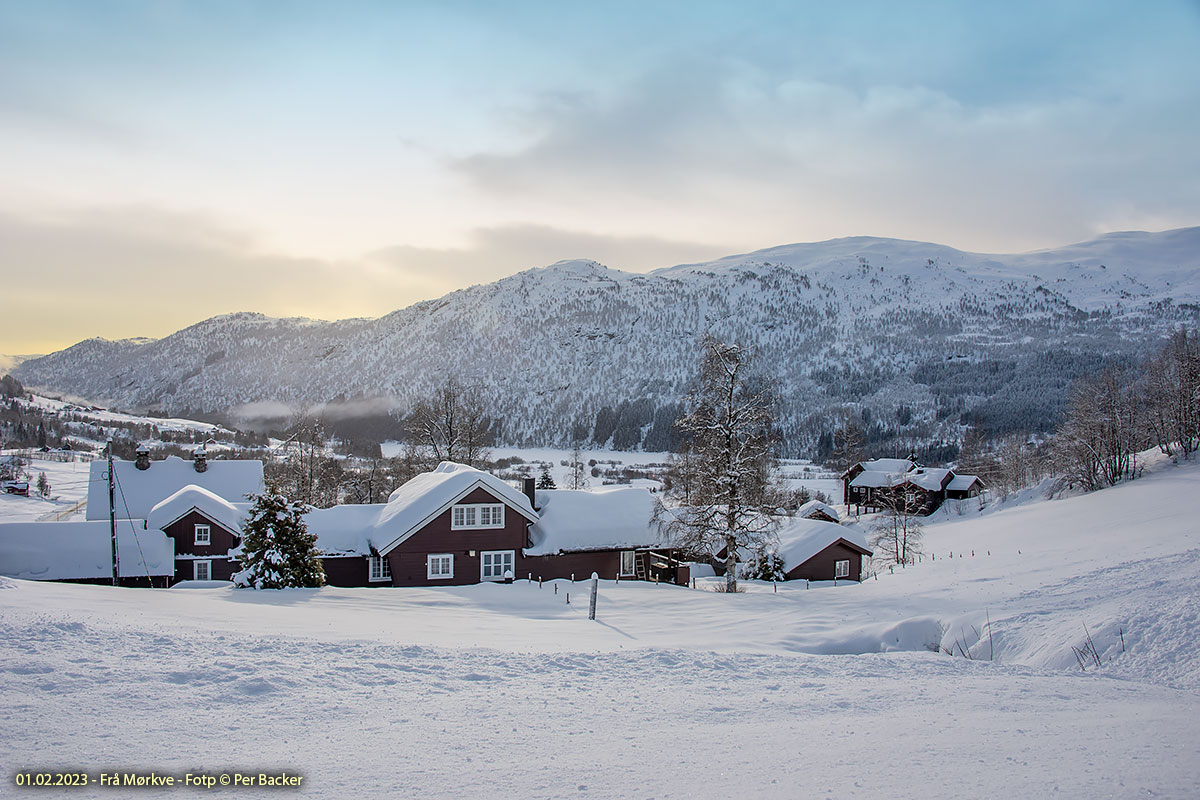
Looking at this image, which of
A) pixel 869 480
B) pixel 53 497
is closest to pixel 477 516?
pixel 869 480

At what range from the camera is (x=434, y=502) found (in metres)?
29.4

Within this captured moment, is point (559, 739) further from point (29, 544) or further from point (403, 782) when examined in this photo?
point (29, 544)

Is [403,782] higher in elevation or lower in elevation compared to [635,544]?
higher

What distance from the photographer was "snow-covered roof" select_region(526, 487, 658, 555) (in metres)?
31.3

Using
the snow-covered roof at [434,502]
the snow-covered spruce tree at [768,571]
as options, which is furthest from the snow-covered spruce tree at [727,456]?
the snow-covered spruce tree at [768,571]

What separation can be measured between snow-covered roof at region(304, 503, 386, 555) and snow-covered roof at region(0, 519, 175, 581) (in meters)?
7.29

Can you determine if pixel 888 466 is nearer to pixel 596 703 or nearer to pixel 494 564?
pixel 494 564

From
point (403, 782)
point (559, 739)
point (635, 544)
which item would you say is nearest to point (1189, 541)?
point (635, 544)

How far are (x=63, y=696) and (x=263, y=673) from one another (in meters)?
1.76

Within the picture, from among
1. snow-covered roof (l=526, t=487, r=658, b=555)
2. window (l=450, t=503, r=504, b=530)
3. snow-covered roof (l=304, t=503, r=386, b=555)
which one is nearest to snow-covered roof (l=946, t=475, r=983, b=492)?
snow-covered roof (l=526, t=487, r=658, b=555)

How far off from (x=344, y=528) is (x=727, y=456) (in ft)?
60.7

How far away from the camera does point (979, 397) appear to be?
19638 cm

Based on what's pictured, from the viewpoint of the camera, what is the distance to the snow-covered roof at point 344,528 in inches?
1169

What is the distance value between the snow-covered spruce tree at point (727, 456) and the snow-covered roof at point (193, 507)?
23359 mm
